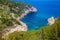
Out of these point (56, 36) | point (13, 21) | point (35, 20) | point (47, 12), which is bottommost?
point (56, 36)

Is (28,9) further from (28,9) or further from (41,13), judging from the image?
(41,13)

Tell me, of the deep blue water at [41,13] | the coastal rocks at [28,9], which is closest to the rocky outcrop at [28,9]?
the coastal rocks at [28,9]

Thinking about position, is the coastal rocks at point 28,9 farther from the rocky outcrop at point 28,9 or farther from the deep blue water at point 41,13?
→ the deep blue water at point 41,13

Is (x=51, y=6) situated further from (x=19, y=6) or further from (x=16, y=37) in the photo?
(x=16, y=37)

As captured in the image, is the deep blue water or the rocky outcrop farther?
the rocky outcrop

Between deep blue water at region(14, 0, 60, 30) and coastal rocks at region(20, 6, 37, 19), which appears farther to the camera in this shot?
coastal rocks at region(20, 6, 37, 19)

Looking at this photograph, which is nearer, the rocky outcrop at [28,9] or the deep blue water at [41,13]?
the deep blue water at [41,13]

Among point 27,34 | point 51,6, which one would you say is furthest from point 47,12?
point 27,34

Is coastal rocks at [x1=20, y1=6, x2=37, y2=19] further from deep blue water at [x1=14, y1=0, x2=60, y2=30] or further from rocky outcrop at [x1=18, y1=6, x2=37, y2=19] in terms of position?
deep blue water at [x1=14, y1=0, x2=60, y2=30]

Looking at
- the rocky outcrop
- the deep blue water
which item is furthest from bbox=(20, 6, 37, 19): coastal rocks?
the deep blue water
